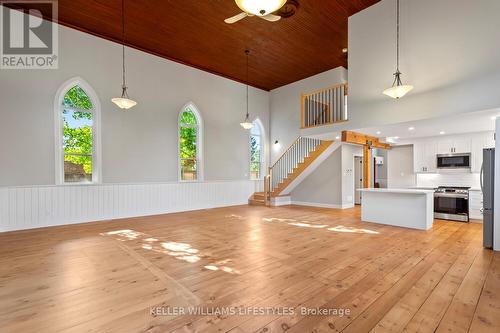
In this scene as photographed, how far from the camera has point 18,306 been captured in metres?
2.43

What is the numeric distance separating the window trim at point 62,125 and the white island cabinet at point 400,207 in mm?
7215

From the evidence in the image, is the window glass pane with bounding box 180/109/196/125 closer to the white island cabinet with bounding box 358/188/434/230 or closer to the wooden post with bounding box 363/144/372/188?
the wooden post with bounding box 363/144/372/188

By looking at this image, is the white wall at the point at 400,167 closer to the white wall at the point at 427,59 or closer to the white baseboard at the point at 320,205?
the white baseboard at the point at 320,205

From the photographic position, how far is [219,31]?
6.39m

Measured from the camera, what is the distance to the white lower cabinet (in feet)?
20.6

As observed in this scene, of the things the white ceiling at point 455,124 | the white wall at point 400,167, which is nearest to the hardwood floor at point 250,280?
the white ceiling at point 455,124

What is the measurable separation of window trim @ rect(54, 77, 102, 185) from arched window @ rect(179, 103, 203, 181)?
7.87ft

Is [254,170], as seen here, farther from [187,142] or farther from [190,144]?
[187,142]

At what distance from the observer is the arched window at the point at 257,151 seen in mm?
10609

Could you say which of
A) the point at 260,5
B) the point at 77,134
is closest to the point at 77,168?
the point at 77,134

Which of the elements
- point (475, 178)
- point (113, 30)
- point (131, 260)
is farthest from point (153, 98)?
point (475, 178)

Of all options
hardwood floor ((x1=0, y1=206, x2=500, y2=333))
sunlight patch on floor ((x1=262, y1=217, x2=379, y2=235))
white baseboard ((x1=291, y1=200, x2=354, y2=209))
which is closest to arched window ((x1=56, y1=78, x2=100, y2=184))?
hardwood floor ((x1=0, y1=206, x2=500, y2=333))

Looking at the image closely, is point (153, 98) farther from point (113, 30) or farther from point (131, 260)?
point (131, 260)

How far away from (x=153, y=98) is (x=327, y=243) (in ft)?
21.2
